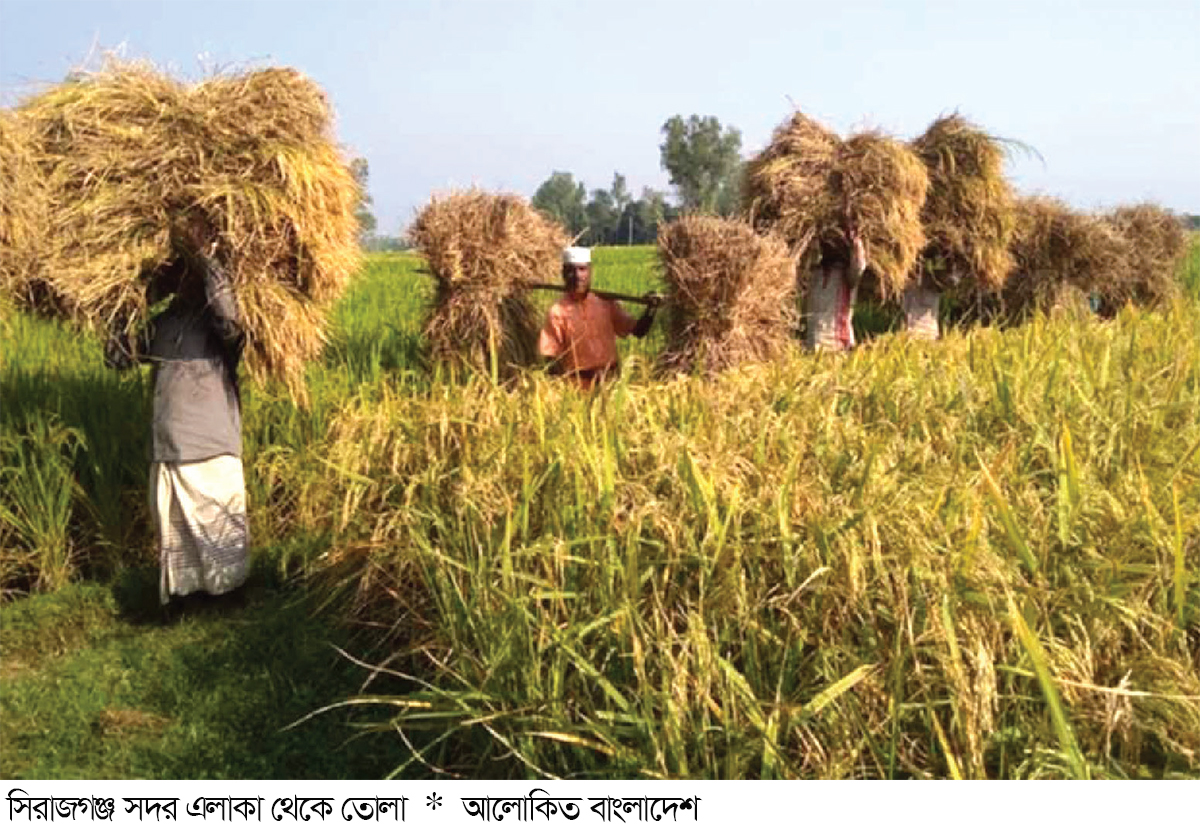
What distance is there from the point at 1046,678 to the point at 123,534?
145 inches

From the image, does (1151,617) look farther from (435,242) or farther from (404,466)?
(435,242)

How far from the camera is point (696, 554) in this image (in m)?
2.37

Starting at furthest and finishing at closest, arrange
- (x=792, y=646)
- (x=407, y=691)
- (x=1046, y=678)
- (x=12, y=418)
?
(x=12, y=418), (x=407, y=691), (x=792, y=646), (x=1046, y=678)

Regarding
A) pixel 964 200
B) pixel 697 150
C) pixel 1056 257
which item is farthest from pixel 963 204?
pixel 697 150

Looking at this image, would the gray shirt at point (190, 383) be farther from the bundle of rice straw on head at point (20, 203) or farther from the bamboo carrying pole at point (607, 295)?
the bamboo carrying pole at point (607, 295)

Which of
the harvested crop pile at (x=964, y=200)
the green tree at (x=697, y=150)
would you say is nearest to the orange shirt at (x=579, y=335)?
the harvested crop pile at (x=964, y=200)

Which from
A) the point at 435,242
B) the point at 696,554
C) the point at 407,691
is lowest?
the point at 407,691

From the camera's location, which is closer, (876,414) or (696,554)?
(696,554)

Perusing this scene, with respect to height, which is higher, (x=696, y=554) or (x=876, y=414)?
(x=876, y=414)

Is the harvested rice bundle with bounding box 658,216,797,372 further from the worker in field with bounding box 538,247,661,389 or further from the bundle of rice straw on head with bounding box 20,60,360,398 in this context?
the bundle of rice straw on head with bounding box 20,60,360,398

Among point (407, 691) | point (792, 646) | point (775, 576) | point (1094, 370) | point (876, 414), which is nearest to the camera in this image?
point (792, 646)

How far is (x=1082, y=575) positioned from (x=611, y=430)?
130 centimetres

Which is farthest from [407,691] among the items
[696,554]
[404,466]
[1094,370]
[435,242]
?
[1094,370]

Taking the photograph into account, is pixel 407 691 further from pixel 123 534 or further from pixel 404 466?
pixel 123 534
